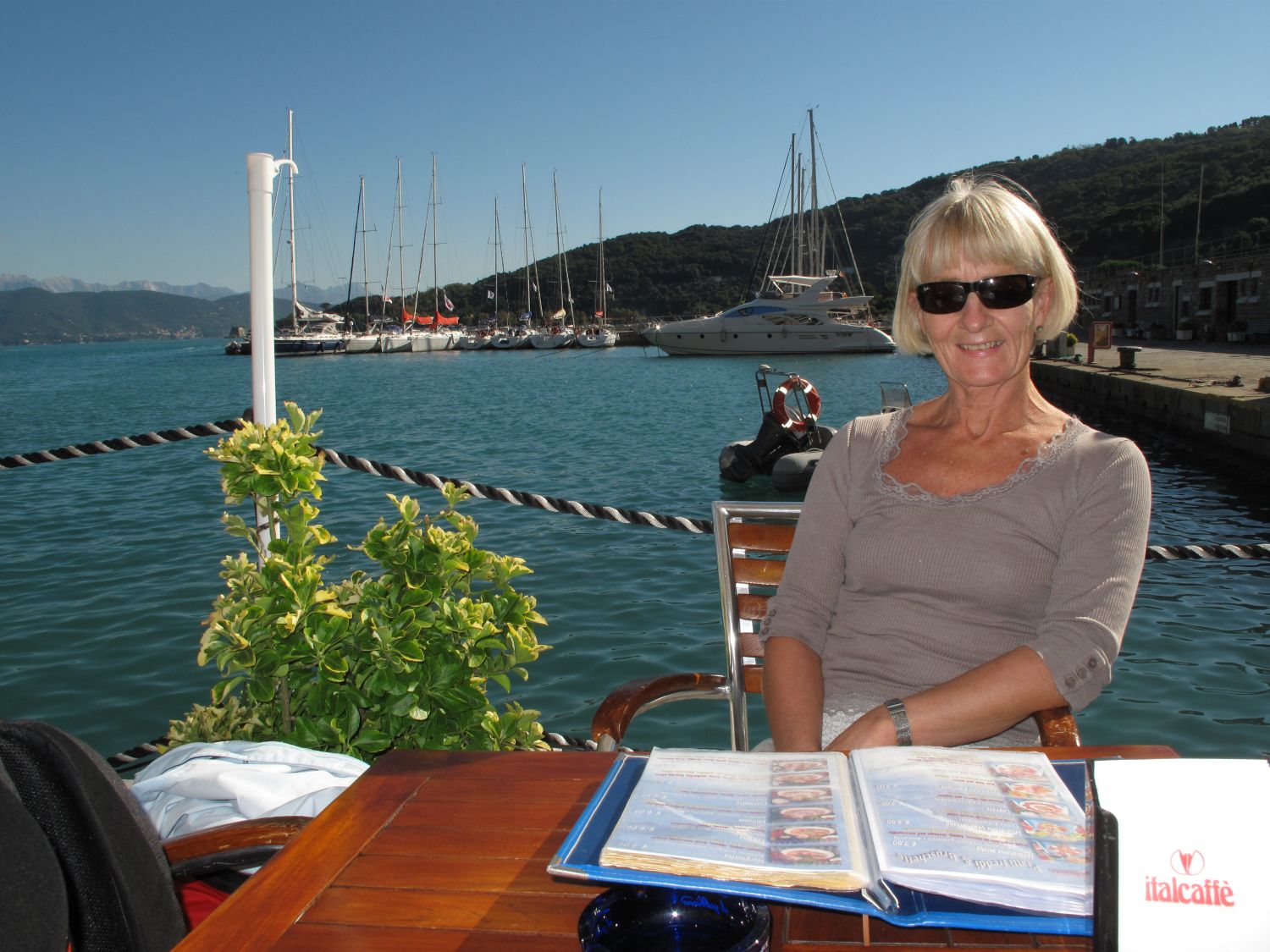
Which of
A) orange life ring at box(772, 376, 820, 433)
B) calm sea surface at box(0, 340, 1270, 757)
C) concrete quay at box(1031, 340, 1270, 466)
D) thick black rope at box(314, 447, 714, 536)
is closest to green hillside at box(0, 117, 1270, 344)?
concrete quay at box(1031, 340, 1270, 466)

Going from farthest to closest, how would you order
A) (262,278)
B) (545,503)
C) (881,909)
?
1. (545,503)
2. (262,278)
3. (881,909)

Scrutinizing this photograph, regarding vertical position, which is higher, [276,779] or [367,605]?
[367,605]

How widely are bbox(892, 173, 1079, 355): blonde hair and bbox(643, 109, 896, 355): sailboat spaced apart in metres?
50.5

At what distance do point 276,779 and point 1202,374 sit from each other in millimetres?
20544

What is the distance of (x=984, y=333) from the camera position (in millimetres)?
2033

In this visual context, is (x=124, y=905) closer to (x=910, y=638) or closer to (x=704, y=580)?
(x=910, y=638)

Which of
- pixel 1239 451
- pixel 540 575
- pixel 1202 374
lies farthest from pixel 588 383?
pixel 540 575

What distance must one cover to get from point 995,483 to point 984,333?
0.32m

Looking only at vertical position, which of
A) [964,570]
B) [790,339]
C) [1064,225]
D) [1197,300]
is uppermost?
[1064,225]

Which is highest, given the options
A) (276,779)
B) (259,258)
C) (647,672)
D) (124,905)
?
(259,258)

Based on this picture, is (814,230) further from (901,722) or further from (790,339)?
(901,722)

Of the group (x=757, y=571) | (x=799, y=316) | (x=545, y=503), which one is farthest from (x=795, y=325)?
(x=757, y=571)

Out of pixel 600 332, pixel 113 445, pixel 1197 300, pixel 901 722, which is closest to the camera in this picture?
pixel 901 722

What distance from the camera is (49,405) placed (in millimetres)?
35781
